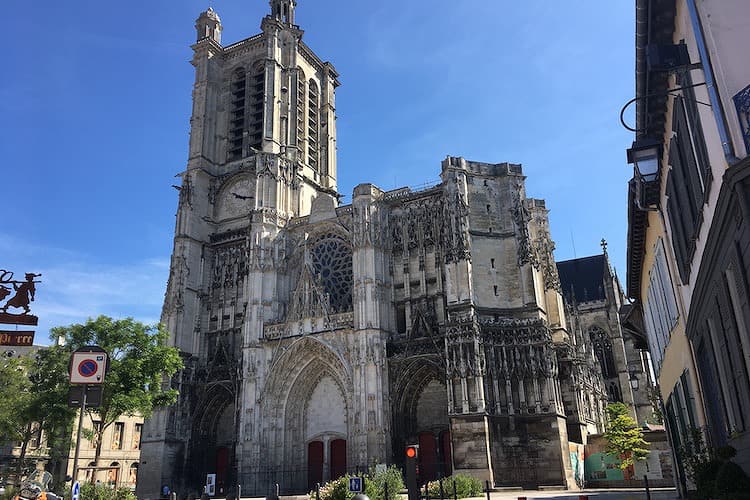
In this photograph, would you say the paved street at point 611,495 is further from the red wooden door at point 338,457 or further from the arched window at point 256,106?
the arched window at point 256,106

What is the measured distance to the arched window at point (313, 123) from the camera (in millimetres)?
46000

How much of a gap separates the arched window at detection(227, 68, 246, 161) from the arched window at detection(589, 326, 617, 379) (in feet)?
97.0

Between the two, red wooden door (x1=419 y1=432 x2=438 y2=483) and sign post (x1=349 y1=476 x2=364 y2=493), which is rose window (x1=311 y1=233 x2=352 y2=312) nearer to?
red wooden door (x1=419 y1=432 x2=438 y2=483)

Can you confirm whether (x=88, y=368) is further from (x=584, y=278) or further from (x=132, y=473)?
(x=584, y=278)

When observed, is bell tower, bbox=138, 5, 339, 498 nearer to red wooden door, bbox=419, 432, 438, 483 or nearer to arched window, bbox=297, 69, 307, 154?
arched window, bbox=297, 69, 307, 154

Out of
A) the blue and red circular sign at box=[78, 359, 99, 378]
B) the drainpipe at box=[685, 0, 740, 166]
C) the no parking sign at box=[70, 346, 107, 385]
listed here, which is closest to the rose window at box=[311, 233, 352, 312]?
the no parking sign at box=[70, 346, 107, 385]

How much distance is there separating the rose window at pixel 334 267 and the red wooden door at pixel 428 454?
8.21 metres

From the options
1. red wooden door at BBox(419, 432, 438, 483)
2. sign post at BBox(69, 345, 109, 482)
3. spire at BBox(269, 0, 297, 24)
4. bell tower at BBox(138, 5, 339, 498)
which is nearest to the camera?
sign post at BBox(69, 345, 109, 482)

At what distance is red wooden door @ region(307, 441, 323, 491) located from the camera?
32.8 m

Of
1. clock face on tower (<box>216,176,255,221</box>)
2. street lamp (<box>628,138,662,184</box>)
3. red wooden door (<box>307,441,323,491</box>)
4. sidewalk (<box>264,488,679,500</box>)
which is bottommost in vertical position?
sidewalk (<box>264,488,679,500</box>)

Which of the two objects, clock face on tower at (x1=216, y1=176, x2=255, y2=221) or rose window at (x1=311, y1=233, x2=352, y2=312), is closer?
rose window at (x1=311, y1=233, x2=352, y2=312)

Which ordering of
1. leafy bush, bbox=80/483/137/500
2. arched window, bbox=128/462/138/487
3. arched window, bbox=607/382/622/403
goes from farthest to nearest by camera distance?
arched window, bbox=607/382/622/403 → arched window, bbox=128/462/138/487 → leafy bush, bbox=80/483/137/500

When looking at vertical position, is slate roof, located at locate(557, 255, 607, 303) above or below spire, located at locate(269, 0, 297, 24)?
below

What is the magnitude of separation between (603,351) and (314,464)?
24.8 metres
